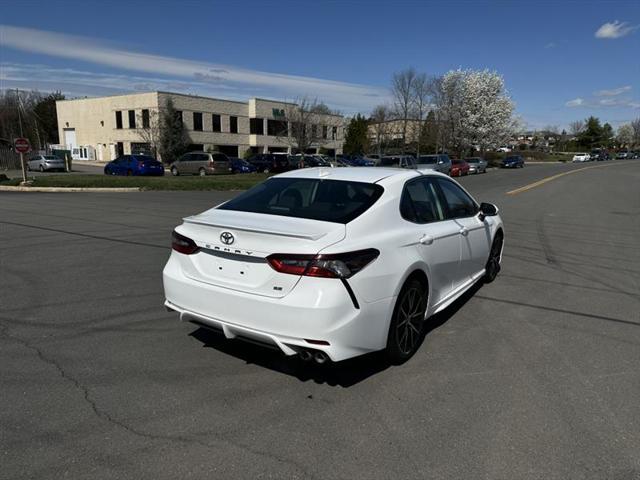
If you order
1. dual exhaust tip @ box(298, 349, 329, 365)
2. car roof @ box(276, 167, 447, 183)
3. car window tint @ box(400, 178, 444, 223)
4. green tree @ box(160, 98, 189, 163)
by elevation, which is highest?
green tree @ box(160, 98, 189, 163)

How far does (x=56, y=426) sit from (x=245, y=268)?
1.56 metres

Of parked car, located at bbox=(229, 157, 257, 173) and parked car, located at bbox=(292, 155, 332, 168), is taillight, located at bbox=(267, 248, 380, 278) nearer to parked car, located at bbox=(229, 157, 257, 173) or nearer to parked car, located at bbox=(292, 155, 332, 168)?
parked car, located at bbox=(292, 155, 332, 168)

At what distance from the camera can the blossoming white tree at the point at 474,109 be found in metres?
61.8

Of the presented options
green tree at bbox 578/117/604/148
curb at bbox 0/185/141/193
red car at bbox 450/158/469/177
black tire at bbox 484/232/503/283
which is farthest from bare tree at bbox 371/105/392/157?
green tree at bbox 578/117/604/148

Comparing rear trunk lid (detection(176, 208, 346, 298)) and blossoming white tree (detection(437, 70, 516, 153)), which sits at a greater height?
blossoming white tree (detection(437, 70, 516, 153))

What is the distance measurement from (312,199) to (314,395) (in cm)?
165

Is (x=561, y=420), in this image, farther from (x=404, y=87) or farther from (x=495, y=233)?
(x=404, y=87)

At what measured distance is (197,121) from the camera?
183 ft

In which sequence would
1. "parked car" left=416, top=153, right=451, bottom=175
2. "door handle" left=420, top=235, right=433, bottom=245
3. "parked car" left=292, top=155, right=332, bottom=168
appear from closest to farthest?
"door handle" left=420, top=235, right=433, bottom=245, "parked car" left=416, top=153, right=451, bottom=175, "parked car" left=292, top=155, right=332, bottom=168

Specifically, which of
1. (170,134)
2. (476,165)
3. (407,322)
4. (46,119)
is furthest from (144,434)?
(46,119)

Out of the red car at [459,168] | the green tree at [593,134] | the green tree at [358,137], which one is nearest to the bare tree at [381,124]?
the green tree at [358,137]

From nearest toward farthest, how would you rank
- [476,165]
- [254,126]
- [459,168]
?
[459,168]
[476,165]
[254,126]

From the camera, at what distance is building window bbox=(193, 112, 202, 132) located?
55.5 metres

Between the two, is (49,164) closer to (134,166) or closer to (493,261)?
(134,166)
